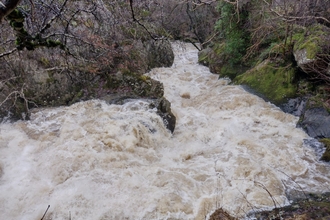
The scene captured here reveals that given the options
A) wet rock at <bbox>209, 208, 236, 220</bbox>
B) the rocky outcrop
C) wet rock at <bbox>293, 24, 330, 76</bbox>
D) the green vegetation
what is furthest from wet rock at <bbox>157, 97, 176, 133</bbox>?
the green vegetation

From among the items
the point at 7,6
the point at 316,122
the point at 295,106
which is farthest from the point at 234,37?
the point at 7,6

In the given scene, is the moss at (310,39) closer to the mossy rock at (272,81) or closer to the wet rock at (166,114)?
the mossy rock at (272,81)

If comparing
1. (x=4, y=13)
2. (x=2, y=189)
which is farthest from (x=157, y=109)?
(x=4, y=13)

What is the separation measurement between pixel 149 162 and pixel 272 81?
18.1 ft

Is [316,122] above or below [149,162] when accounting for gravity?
above

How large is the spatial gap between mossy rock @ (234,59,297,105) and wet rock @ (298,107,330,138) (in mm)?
1140

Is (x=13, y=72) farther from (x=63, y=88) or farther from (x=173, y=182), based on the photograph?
(x=173, y=182)

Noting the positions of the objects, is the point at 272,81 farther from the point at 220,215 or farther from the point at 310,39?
the point at 220,215

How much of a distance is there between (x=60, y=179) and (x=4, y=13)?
4489 millimetres

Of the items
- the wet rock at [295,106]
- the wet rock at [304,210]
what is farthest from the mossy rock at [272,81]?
the wet rock at [304,210]

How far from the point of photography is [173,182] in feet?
17.0

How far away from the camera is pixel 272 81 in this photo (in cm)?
887

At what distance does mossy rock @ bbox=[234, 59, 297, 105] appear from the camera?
8.30 m

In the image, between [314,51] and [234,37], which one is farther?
[234,37]
